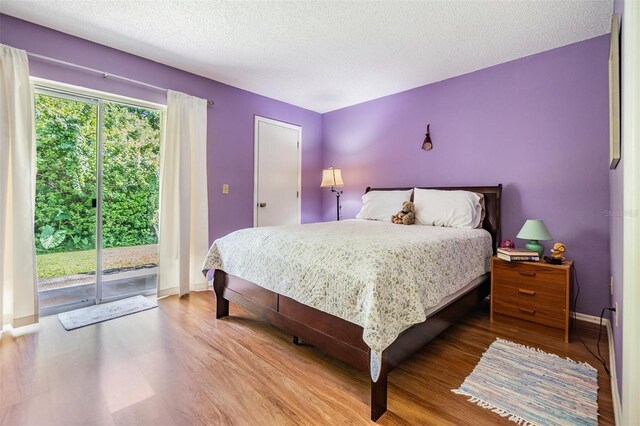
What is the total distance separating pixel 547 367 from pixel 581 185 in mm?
1645

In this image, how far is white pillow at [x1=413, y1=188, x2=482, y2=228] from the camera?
285 cm

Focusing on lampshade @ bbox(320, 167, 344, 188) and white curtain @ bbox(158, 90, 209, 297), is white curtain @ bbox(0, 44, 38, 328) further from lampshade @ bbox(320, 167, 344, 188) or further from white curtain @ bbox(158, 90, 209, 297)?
lampshade @ bbox(320, 167, 344, 188)

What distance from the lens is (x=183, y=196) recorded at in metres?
3.12

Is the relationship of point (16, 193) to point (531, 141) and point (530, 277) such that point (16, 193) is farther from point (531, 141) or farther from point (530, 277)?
point (531, 141)

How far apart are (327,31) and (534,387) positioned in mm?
2849

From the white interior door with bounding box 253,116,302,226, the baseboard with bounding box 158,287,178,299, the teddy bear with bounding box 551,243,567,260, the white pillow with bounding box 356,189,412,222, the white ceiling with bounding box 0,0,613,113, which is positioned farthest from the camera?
the white interior door with bounding box 253,116,302,226

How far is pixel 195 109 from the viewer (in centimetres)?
321

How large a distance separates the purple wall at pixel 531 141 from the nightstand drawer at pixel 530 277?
62 centimetres

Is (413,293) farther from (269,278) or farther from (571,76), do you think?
(571,76)

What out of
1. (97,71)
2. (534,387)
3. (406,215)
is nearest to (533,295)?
(534,387)

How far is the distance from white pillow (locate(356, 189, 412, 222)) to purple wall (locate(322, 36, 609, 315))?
34cm

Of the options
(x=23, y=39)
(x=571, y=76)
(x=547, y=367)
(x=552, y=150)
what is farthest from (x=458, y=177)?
(x=23, y=39)

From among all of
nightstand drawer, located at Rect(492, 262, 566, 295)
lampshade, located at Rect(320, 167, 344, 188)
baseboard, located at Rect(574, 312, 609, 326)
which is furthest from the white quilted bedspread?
lampshade, located at Rect(320, 167, 344, 188)

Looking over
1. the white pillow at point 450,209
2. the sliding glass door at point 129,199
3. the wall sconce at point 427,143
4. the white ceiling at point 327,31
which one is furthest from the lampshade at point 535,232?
the sliding glass door at point 129,199
